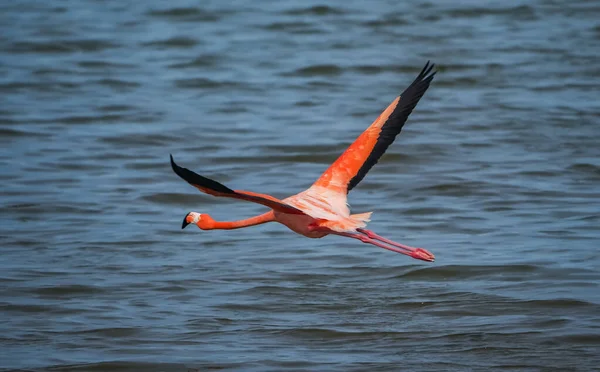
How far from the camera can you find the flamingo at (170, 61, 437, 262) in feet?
29.7

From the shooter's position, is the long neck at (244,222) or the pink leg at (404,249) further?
the pink leg at (404,249)

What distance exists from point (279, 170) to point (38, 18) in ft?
47.3

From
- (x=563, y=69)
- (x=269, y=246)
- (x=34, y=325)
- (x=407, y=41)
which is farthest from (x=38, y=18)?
(x=34, y=325)

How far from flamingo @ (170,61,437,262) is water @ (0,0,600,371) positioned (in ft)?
2.51

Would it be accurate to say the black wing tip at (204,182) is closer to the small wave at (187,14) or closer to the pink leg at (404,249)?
the pink leg at (404,249)

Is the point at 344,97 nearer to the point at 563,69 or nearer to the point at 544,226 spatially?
the point at 563,69

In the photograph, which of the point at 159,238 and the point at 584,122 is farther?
the point at 584,122

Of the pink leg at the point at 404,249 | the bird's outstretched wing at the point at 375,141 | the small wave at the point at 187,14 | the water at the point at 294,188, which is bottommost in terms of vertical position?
the water at the point at 294,188

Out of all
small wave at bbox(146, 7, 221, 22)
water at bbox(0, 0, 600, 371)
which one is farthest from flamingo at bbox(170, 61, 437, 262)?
small wave at bbox(146, 7, 221, 22)

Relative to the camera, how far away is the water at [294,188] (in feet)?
29.8

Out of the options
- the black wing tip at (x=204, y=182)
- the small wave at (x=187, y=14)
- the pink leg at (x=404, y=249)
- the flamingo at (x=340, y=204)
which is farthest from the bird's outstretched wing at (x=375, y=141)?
the small wave at (x=187, y=14)

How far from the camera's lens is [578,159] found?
15438mm

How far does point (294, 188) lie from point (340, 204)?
4.83 m

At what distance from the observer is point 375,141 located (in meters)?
10.1
